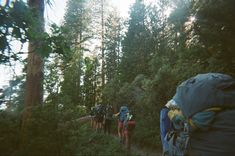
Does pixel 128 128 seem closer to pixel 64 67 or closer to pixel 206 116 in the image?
pixel 64 67

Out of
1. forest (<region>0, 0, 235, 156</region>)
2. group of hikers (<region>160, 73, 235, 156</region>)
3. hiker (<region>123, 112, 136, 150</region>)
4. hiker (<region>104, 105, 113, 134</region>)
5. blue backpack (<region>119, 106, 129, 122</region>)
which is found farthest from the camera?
hiker (<region>104, 105, 113, 134</region>)

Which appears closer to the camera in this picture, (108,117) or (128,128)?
(128,128)

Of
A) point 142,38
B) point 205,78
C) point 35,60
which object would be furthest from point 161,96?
point 142,38

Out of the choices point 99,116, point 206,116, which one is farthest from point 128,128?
Result: point 206,116

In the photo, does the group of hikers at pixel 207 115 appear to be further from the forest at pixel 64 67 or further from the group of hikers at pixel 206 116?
the forest at pixel 64 67

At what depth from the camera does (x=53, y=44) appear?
4.34 metres

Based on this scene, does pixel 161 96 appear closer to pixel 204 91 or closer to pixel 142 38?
pixel 204 91

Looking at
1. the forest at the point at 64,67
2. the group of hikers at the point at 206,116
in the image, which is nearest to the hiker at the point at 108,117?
the forest at the point at 64,67

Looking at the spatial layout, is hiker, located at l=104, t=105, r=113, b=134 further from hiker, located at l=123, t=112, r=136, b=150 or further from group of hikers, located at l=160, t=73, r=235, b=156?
group of hikers, located at l=160, t=73, r=235, b=156

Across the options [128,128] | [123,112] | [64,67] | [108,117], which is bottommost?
[128,128]

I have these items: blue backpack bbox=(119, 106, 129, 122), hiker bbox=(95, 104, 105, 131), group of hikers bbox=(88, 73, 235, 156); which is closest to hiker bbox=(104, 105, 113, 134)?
hiker bbox=(95, 104, 105, 131)

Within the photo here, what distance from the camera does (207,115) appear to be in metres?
2.57

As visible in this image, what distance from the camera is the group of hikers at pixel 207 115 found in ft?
8.21

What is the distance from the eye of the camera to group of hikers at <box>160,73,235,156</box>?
2502mm
